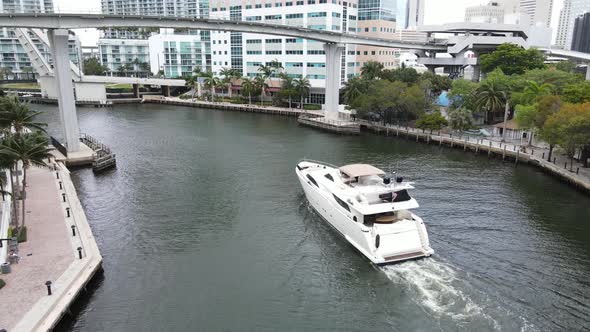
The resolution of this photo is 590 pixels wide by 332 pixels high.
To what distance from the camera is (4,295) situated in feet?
64.4

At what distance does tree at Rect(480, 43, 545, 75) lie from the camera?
275 ft

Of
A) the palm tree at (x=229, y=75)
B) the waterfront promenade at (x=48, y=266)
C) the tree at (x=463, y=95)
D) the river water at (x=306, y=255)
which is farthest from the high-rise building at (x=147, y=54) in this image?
the waterfront promenade at (x=48, y=266)

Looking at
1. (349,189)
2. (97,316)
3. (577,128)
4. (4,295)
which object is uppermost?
(577,128)

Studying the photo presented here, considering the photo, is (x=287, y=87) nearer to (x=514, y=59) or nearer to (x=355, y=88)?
(x=355, y=88)

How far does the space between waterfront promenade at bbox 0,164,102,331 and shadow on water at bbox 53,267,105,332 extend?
1.82 feet

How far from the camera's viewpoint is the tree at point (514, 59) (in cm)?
8381

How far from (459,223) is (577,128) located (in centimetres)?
1704

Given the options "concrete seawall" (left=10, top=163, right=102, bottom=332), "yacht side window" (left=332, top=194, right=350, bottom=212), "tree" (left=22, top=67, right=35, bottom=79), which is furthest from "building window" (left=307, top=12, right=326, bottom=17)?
"tree" (left=22, top=67, right=35, bottom=79)

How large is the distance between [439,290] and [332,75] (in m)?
57.1

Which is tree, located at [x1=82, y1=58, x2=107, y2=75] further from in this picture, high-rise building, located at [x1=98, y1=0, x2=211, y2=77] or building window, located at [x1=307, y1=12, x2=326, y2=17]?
building window, located at [x1=307, y1=12, x2=326, y2=17]

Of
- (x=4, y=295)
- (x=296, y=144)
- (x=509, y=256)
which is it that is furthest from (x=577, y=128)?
(x=4, y=295)

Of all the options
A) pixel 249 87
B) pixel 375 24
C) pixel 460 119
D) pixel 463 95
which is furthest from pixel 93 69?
pixel 460 119

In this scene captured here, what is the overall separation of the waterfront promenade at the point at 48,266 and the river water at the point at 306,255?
4.27 ft

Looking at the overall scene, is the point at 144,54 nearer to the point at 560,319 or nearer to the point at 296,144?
the point at 296,144
